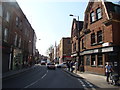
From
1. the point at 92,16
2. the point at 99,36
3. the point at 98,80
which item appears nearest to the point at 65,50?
the point at 92,16

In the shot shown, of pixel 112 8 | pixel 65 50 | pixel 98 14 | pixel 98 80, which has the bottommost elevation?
pixel 98 80

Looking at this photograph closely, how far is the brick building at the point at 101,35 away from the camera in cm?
1839

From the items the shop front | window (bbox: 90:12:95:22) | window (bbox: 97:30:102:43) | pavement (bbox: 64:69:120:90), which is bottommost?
pavement (bbox: 64:69:120:90)

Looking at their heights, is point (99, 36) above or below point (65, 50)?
above

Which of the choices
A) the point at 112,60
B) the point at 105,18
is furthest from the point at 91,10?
the point at 112,60

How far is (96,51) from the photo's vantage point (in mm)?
21047

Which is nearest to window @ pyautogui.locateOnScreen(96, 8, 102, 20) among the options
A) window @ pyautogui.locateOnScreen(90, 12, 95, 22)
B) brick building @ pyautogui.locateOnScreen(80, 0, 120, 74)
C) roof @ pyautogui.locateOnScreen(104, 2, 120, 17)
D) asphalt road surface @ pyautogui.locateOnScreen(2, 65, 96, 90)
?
brick building @ pyautogui.locateOnScreen(80, 0, 120, 74)

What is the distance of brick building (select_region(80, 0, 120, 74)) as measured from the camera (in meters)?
18.4

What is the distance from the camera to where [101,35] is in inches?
827

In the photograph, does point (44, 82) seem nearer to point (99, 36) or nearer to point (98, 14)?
point (99, 36)

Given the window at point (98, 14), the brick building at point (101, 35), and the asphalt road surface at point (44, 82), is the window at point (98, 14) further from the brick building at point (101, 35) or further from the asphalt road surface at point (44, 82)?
the asphalt road surface at point (44, 82)

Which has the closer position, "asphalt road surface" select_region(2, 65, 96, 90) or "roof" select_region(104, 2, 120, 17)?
"asphalt road surface" select_region(2, 65, 96, 90)

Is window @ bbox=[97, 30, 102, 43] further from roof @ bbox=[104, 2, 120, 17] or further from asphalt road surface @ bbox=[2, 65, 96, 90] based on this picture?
asphalt road surface @ bbox=[2, 65, 96, 90]

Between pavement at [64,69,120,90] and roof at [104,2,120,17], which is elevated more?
roof at [104,2,120,17]
